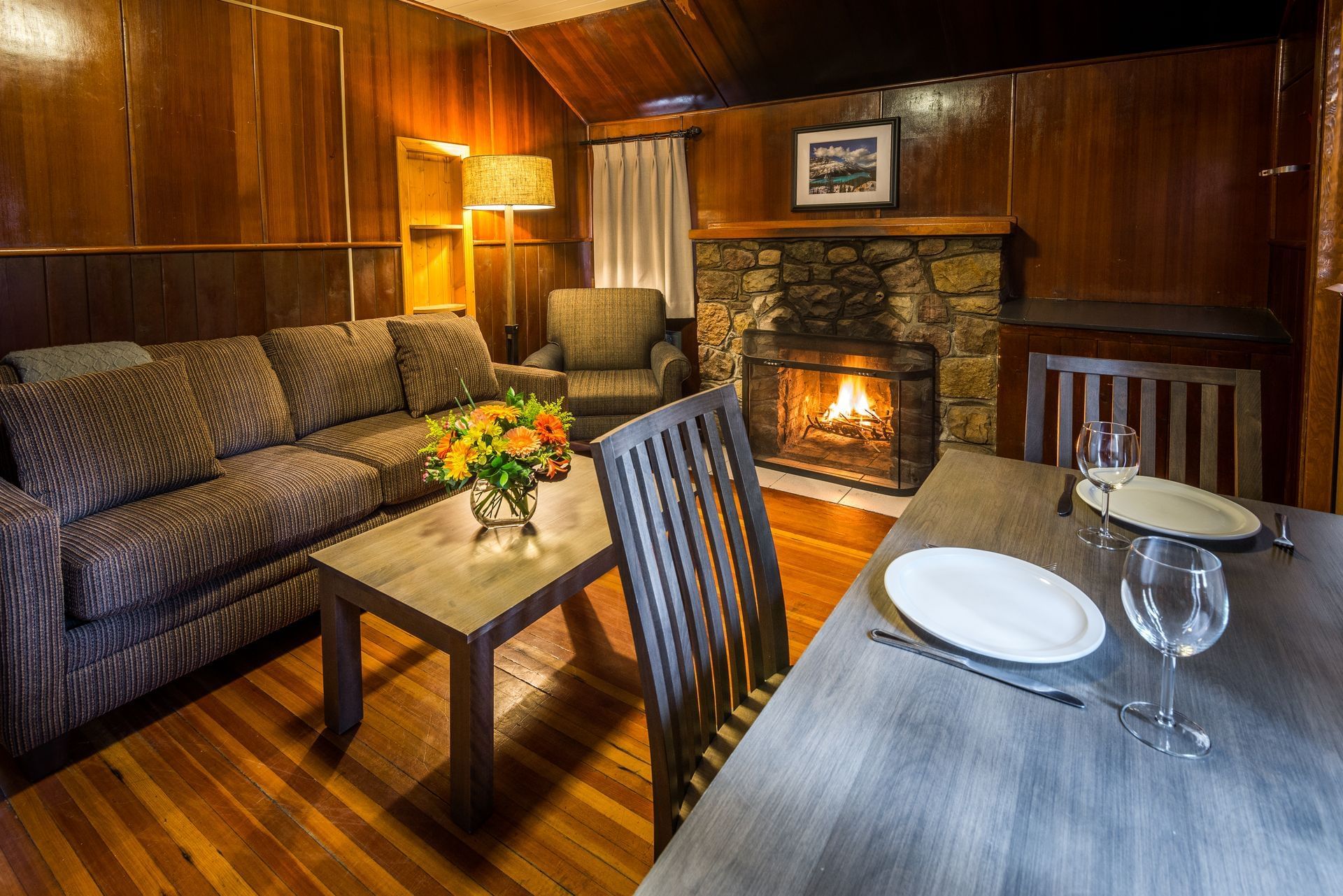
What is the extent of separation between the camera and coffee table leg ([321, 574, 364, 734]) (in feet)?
6.04

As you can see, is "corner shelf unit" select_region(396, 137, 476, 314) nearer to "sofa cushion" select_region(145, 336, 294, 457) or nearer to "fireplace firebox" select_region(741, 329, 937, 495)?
"sofa cushion" select_region(145, 336, 294, 457)

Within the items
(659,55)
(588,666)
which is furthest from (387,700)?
(659,55)

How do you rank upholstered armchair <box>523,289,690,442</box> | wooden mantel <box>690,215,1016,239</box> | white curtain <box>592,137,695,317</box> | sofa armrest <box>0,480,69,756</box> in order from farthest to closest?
white curtain <box>592,137,695,317</box> < upholstered armchair <box>523,289,690,442</box> < wooden mantel <box>690,215,1016,239</box> < sofa armrest <box>0,480,69,756</box>

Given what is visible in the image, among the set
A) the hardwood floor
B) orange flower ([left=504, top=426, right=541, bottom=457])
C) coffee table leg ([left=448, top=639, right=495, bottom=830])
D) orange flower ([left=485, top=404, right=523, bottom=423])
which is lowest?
the hardwood floor

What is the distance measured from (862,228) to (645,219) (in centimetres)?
158

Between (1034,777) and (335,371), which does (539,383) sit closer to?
(335,371)

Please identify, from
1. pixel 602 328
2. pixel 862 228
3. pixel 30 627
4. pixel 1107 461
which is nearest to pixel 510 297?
pixel 602 328

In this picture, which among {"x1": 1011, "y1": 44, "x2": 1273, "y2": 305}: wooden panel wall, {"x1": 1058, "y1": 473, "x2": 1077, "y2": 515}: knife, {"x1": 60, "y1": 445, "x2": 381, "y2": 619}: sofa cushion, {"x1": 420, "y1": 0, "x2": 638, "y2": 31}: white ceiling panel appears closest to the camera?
{"x1": 1058, "y1": 473, "x2": 1077, "y2": 515}: knife

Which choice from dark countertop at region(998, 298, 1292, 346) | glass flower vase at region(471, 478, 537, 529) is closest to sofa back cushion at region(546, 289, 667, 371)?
dark countertop at region(998, 298, 1292, 346)

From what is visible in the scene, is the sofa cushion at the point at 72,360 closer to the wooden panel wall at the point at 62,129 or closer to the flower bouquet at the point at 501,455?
the wooden panel wall at the point at 62,129

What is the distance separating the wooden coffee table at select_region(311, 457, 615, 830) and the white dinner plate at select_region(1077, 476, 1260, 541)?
3.63ft

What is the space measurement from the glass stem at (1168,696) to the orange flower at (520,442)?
1424 mm

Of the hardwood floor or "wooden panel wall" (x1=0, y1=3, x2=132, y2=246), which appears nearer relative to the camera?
the hardwood floor

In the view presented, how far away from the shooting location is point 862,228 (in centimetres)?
374
